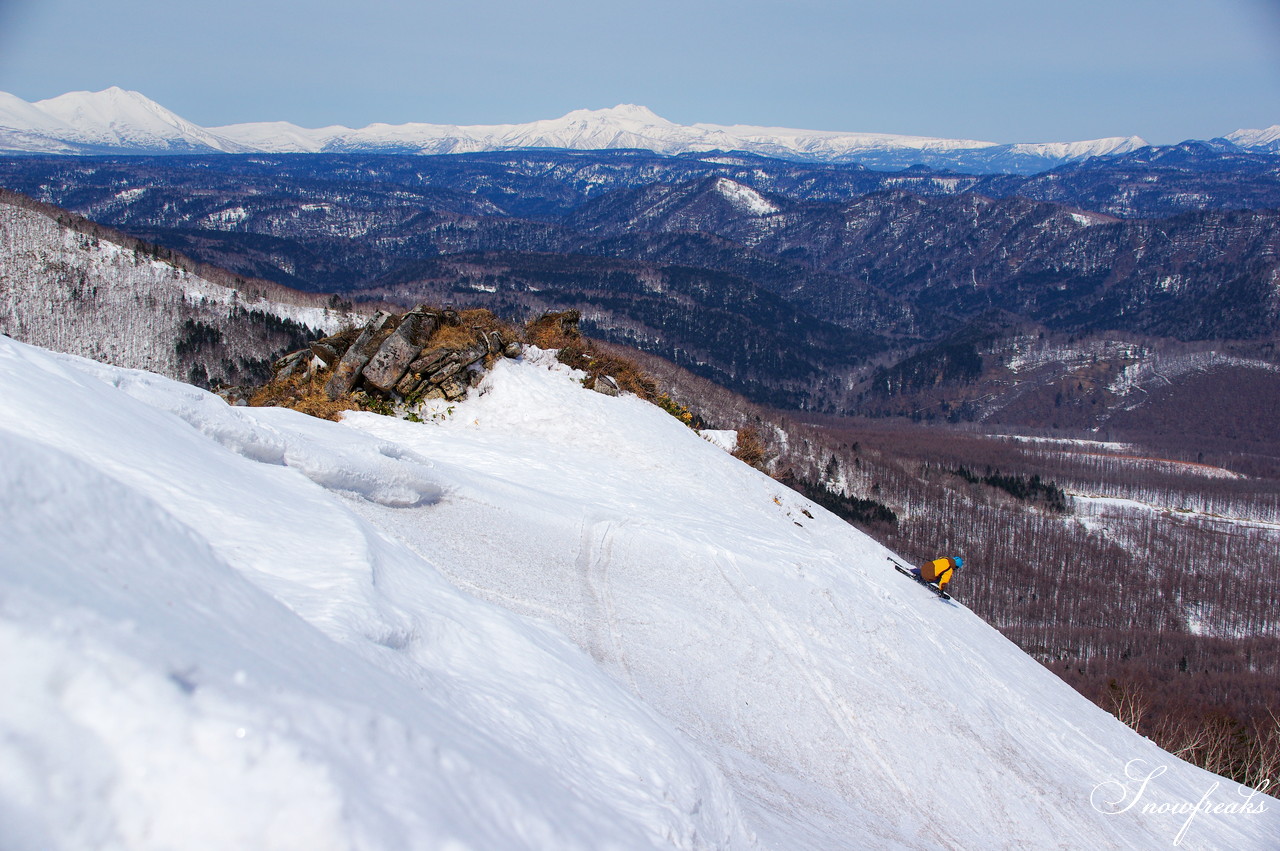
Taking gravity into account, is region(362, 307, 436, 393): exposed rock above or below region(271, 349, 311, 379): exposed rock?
above

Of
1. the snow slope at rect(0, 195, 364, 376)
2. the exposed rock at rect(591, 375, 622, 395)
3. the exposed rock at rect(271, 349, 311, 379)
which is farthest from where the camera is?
the snow slope at rect(0, 195, 364, 376)

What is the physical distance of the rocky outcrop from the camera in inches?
724

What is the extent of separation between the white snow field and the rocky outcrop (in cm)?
130

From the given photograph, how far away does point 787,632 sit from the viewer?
11281 mm

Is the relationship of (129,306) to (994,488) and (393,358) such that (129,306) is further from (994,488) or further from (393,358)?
(994,488)

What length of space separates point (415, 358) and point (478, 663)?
14437mm

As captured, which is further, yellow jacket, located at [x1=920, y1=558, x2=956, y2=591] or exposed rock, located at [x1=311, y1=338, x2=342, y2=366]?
exposed rock, located at [x1=311, y1=338, x2=342, y2=366]

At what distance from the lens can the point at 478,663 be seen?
609 centimetres

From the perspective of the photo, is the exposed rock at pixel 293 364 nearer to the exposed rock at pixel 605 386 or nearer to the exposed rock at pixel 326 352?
the exposed rock at pixel 326 352

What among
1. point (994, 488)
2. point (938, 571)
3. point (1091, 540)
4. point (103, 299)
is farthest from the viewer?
Result: point (103, 299)

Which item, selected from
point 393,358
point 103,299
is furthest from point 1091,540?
point 103,299

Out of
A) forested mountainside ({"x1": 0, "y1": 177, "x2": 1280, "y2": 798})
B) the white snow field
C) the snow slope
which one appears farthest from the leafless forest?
the snow slope

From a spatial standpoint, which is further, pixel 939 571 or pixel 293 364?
pixel 293 364

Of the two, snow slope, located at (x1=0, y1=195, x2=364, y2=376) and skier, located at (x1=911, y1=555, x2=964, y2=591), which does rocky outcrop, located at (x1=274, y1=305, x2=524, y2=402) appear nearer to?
skier, located at (x1=911, y1=555, x2=964, y2=591)
